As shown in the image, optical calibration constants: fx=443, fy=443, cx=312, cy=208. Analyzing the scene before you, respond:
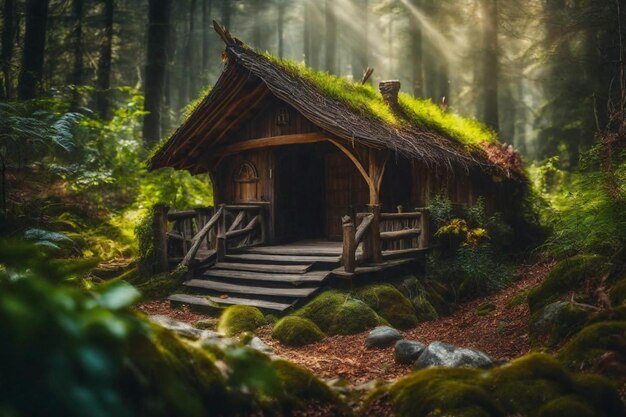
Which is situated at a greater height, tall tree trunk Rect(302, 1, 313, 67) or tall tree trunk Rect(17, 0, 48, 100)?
tall tree trunk Rect(302, 1, 313, 67)

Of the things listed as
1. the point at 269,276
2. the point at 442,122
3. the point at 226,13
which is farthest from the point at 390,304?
the point at 226,13

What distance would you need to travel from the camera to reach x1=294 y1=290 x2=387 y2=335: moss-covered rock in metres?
7.65

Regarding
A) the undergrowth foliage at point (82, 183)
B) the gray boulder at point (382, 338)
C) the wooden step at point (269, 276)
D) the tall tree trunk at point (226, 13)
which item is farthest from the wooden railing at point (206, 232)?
the tall tree trunk at point (226, 13)

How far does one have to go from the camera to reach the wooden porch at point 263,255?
348 inches

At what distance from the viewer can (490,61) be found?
18844mm

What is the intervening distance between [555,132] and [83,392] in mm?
23401

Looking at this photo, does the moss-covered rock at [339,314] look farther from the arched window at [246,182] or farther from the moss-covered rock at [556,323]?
the arched window at [246,182]

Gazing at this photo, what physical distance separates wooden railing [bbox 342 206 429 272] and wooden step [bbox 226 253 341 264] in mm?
601

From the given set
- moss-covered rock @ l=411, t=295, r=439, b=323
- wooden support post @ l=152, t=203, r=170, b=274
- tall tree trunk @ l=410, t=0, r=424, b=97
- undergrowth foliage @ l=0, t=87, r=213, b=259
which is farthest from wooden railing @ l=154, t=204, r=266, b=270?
tall tree trunk @ l=410, t=0, r=424, b=97

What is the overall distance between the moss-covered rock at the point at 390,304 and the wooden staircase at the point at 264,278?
0.90 m

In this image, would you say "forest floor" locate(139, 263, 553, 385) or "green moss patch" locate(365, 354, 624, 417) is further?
"forest floor" locate(139, 263, 553, 385)

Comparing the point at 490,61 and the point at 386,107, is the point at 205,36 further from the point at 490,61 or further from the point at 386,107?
the point at 386,107

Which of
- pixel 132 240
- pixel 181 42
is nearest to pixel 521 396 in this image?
pixel 132 240

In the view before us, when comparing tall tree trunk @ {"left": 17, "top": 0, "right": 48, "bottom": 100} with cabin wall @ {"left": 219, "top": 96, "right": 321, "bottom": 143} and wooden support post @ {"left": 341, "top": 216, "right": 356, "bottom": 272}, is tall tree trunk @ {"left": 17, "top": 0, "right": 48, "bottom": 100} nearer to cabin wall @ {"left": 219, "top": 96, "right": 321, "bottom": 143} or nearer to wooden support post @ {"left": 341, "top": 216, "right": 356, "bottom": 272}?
cabin wall @ {"left": 219, "top": 96, "right": 321, "bottom": 143}
